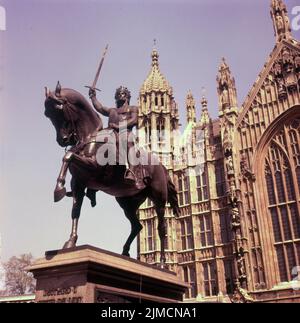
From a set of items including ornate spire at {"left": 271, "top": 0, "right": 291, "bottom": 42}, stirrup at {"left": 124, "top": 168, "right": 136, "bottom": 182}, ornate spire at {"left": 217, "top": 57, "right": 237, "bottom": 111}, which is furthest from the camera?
ornate spire at {"left": 217, "top": 57, "right": 237, "bottom": 111}

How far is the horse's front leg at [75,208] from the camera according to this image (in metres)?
6.94

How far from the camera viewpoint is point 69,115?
763cm

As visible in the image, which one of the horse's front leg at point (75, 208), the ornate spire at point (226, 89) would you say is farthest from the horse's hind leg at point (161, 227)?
the ornate spire at point (226, 89)

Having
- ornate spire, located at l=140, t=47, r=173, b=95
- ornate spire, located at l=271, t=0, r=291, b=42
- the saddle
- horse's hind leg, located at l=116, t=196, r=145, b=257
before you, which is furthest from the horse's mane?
ornate spire, located at l=140, t=47, r=173, b=95

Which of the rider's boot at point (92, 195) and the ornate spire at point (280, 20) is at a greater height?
the ornate spire at point (280, 20)

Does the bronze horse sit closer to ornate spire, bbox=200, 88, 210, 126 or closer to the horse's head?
the horse's head

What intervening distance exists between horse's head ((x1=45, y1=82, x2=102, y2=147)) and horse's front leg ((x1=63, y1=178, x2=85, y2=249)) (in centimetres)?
86

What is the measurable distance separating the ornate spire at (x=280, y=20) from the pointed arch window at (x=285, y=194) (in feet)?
28.6

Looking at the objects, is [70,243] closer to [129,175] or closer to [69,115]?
[129,175]

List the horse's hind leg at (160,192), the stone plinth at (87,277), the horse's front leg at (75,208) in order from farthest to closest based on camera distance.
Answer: the horse's hind leg at (160,192) < the horse's front leg at (75,208) < the stone plinth at (87,277)

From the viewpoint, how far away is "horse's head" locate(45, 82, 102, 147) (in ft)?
24.5

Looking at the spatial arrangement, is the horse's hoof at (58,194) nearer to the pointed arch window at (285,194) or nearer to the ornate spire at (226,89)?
the pointed arch window at (285,194)

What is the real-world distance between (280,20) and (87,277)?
122 feet

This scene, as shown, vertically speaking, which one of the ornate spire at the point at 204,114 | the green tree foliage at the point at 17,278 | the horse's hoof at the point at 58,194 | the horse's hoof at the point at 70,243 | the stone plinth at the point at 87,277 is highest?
the ornate spire at the point at 204,114
